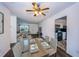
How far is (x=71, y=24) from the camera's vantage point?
2344mm

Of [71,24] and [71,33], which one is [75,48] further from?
[71,24]

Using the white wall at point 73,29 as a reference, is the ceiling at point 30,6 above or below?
above

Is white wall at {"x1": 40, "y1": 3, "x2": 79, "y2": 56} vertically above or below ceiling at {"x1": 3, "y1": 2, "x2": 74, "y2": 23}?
below

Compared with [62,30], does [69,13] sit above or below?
above

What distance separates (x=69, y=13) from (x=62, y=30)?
51 cm

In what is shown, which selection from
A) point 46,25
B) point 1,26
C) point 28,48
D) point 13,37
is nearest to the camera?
point 28,48

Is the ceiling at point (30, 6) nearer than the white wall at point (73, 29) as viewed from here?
Yes

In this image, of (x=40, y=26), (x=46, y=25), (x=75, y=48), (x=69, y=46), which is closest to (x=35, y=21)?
(x=40, y=26)

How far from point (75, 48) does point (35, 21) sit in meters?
1.50

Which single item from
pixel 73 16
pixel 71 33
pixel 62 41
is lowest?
pixel 62 41

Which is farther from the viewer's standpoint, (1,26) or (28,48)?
(1,26)

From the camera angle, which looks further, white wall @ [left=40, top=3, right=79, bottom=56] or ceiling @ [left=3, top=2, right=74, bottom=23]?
white wall @ [left=40, top=3, right=79, bottom=56]

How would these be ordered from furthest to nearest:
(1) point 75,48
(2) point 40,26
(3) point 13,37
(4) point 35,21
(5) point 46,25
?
(3) point 13,37 < (5) point 46,25 < (2) point 40,26 < (4) point 35,21 < (1) point 75,48

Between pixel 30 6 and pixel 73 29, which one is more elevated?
pixel 30 6
